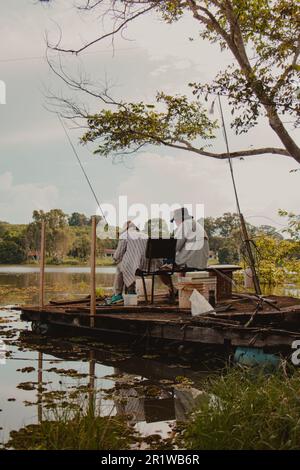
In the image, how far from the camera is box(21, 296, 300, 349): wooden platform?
7777mm

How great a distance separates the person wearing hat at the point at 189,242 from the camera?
10219mm

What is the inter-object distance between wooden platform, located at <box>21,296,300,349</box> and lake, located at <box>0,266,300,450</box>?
1.10ft

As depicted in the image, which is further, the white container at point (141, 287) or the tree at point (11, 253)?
the tree at point (11, 253)

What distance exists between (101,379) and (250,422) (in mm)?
3496

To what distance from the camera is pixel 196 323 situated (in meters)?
8.39

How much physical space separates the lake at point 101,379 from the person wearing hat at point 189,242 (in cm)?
183

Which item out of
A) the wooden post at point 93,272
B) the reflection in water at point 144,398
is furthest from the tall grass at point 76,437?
the wooden post at point 93,272

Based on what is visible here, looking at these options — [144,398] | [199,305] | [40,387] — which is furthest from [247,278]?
[40,387]

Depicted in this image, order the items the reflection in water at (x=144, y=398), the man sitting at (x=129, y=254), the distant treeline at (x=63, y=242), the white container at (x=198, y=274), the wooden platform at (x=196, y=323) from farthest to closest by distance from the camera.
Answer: the distant treeline at (x=63, y=242), the man sitting at (x=129, y=254), the white container at (x=198, y=274), the wooden platform at (x=196, y=323), the reflection in water at (x=144, y=398)

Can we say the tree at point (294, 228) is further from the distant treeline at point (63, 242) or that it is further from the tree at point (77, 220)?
the tree at point (77, 220)

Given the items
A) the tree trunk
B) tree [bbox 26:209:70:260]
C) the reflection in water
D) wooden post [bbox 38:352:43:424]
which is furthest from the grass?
tree [bbox 26:209:70:260]

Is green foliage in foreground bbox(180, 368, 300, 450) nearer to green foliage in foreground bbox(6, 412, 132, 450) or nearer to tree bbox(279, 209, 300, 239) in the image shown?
green foliage in foreground bbox(6, 412, 132, 450)
